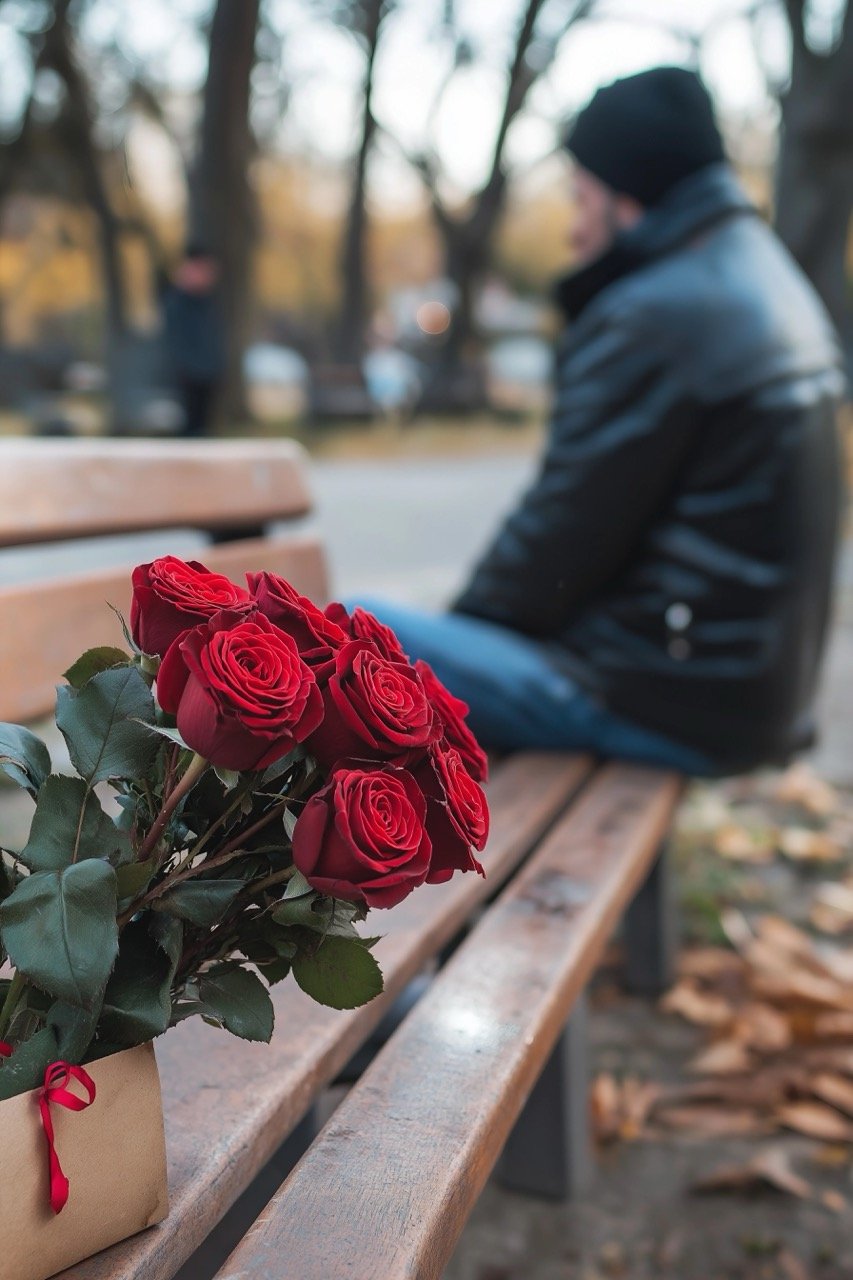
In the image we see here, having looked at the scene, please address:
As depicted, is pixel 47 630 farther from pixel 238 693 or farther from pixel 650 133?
pixel 650 133

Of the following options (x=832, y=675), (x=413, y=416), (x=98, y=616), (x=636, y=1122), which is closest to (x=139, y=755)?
(x=98, y=616)

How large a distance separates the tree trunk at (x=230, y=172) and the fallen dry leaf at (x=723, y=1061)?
12618mm

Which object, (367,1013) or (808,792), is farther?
(808,792)

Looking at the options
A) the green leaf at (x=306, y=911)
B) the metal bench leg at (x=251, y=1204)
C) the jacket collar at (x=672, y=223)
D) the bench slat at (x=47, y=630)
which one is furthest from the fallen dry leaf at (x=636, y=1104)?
the green leaf at (x=306, y=911)

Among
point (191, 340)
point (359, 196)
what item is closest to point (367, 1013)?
point (191, 340)

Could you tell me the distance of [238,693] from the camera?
0.83 meters

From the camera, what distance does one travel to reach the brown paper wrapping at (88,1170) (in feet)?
2.77

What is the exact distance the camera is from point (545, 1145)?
2.13m

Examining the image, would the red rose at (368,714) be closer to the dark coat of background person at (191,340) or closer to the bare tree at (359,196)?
the dark coat of background person at (191,340)

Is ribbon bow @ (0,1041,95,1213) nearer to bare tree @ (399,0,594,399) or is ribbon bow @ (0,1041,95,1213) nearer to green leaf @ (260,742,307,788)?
green leaf @ (260,742,307,788)

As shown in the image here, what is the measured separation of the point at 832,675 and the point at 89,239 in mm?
26570

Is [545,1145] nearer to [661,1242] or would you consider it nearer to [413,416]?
[661,1242]

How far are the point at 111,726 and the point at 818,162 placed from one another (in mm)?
7416

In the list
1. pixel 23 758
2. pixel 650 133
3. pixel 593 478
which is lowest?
pixel 593 478
